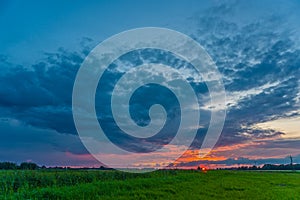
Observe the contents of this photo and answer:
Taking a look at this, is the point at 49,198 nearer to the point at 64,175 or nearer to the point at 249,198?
the point at 64,175

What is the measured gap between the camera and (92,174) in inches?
888

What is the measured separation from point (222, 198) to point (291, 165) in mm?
114112

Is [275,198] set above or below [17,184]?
below

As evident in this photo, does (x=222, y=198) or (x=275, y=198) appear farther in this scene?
(x=275, y=198)

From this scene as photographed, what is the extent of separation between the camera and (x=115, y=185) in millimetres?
17953

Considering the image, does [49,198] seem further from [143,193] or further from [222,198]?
[222,198]

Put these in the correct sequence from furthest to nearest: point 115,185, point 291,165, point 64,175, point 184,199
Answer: point 291,165, point 64,175, point 115,185, point 184,199

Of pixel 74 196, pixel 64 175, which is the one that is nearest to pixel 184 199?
pixel 74 196

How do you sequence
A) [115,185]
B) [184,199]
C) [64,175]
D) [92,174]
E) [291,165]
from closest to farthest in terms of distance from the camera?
[184,199] < [115,185] < [64,175] < [92,174] < [291,165]

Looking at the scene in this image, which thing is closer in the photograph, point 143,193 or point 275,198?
point 143,193

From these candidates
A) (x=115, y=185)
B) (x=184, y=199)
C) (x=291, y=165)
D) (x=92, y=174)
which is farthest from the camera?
(x=291, y=165)

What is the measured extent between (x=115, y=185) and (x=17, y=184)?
17.8ft

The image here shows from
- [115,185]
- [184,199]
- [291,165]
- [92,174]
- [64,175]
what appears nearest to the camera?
[184,199]

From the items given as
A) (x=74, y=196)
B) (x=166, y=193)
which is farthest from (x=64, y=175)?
(x=166, y=193)
